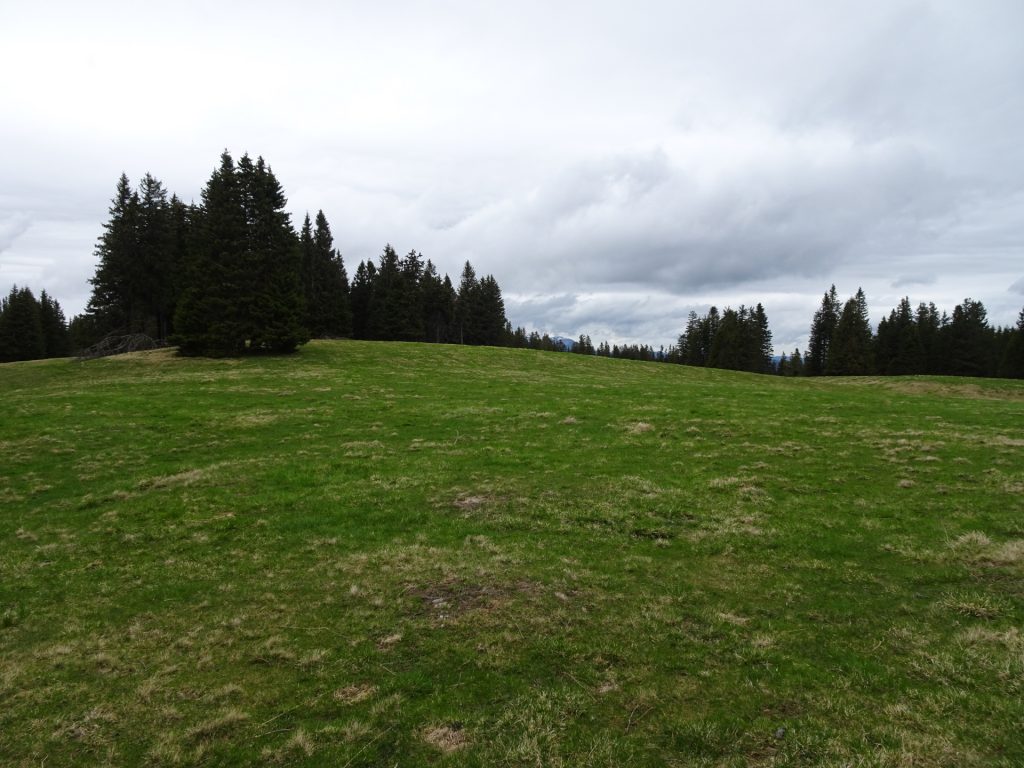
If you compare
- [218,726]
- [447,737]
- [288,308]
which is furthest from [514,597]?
[288,308]

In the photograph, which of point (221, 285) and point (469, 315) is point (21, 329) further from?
point (469, 315)

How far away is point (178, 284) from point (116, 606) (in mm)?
60845

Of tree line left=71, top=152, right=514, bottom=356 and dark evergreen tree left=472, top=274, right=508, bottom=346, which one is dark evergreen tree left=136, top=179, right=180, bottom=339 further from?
dark evergreen tree left=472, top=274, right=508, bottom=346

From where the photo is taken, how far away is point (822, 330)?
116 meters

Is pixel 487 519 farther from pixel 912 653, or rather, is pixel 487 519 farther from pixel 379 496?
pixel 912 653

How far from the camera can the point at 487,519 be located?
14.2 metres

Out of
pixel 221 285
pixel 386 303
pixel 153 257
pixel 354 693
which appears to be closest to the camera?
pixel 354 693

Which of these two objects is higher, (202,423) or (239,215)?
(239,215)

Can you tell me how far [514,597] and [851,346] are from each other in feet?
369

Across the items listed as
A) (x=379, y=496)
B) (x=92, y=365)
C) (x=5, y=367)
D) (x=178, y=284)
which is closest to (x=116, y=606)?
(x=379, y=496)

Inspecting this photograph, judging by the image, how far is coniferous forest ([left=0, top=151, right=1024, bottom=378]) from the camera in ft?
163

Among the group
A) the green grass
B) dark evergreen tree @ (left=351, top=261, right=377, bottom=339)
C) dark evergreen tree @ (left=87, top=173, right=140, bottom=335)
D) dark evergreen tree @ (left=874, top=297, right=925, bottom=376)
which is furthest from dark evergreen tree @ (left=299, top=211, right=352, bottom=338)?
dark evergreen tree @ (left=874, top=297, right=925, bottom=376)

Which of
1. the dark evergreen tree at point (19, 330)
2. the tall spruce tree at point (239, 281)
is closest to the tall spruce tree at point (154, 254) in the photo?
the tall spruce tree at point (239, 281)

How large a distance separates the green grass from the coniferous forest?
2957 cm
